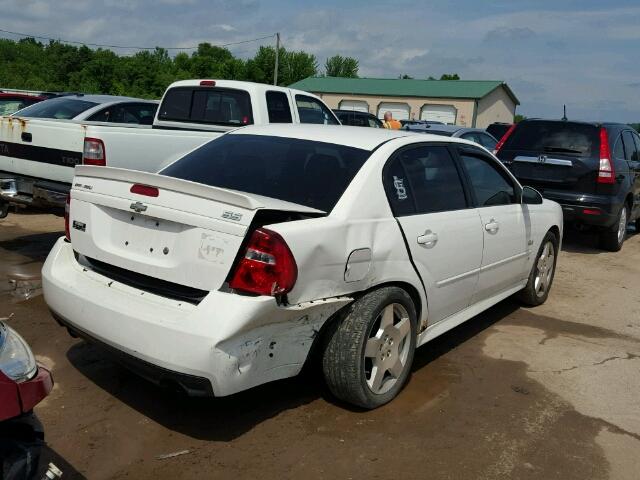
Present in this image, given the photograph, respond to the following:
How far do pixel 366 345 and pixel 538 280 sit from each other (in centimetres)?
318

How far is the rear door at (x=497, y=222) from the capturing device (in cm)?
489

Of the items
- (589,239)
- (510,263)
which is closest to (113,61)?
(589,239)

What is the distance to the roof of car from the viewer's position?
4.20 meters

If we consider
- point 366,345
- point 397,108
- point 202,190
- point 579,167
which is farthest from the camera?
point 397,108

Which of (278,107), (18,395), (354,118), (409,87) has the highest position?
(409,87)

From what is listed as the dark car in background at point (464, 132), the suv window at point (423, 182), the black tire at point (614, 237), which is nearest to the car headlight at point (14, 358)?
the suv window at point (423, 182)

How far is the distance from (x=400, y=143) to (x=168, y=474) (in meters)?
2.45

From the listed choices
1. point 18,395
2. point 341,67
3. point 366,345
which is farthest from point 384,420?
point 341,67

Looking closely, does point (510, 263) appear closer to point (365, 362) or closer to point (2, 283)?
point (365, 362)

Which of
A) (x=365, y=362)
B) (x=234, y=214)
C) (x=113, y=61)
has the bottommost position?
(x=365, y=362)

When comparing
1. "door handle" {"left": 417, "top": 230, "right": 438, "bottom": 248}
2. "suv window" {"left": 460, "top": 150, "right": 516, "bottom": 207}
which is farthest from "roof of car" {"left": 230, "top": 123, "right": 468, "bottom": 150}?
"door handle" {"left": 417, "top": 230, "right": 438, "bottom": 248}

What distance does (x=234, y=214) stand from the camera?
3.16m

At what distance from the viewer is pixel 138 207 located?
11.3 ft

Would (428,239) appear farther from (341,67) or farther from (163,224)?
(341,67)
